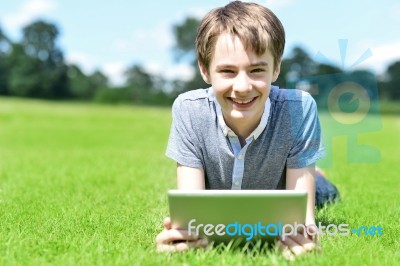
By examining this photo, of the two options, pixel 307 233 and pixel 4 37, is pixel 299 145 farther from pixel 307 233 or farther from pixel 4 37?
pixel 4 37

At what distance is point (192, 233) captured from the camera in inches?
116

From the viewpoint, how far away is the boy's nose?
3043 millimetres

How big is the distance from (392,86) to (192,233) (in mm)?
52133

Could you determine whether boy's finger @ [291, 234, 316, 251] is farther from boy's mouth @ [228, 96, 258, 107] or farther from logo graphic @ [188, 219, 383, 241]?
boy's mouth @ [228, 96, 258, 107]

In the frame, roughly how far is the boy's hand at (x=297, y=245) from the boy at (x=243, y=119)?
3.8 inches

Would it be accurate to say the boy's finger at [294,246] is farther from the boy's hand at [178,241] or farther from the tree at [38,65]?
the tree at [38,65]

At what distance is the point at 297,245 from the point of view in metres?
2.92

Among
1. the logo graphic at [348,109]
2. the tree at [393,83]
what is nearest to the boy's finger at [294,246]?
the logo graphic at [348,109]

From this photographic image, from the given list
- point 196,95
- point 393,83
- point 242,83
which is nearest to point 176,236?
point 242,83

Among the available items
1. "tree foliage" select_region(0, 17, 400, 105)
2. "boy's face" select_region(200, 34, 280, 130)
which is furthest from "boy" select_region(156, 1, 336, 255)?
"tree foliage" select_region(0, 17, 400, 105)

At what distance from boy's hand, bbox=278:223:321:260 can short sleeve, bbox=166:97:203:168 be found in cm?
80

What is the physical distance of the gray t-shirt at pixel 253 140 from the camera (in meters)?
3.44

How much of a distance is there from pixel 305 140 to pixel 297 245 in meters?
0.77

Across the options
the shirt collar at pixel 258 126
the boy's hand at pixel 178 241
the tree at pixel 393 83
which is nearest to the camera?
the boy's hand at pixel 178 241
